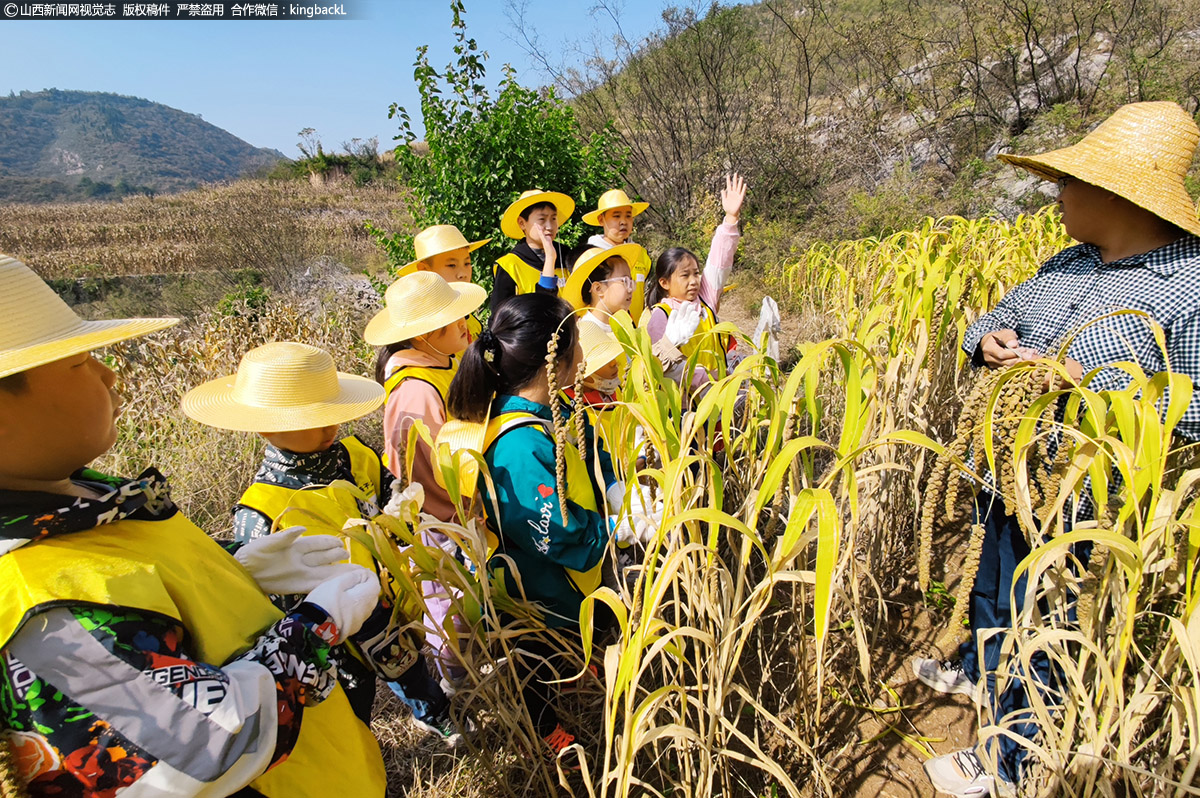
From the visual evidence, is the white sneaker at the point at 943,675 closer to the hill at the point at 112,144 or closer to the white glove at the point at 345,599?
the white glove at the point at 345,599

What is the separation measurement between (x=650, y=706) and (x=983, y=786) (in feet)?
3.11

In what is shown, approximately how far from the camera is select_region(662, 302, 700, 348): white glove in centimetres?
251

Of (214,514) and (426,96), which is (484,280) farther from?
(214,514)

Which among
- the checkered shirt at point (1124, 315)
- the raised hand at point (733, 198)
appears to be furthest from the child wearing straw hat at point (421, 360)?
the raised hand at point (733, 198)

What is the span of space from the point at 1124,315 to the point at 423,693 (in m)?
1.93

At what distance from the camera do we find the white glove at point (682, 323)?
2.51m

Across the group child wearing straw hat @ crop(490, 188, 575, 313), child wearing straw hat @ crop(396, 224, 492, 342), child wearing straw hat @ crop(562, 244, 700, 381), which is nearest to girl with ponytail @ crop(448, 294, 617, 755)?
child wearing straw hat @ crop(562, 244, 700, 381)

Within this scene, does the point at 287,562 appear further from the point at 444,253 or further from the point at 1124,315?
the point at 444,253

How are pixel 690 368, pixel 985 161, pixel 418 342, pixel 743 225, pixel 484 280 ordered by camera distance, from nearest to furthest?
pixel 690 368, pixel 418 342, pixel 484 280, pixel 985 161, pixel 743 225

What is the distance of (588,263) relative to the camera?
268 centimetres

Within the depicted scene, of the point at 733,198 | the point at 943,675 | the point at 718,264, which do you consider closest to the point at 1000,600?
the point at 943,675

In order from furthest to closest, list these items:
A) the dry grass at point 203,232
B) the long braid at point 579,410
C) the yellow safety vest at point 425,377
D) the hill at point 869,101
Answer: the dry grass at point 203,232
the hill at point 869,101
the yellow safety vest at point 425,377
the long braid at point 579,410

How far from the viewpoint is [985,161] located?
818cm

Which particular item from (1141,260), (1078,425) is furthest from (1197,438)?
(1141,260)
